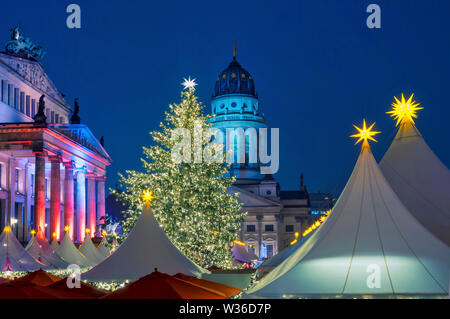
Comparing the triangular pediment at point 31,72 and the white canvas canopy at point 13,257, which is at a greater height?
the triangular pediment at point 31,72

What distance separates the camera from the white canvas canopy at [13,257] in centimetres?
3456

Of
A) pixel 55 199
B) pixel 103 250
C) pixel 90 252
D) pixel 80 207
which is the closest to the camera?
pixel 90 252

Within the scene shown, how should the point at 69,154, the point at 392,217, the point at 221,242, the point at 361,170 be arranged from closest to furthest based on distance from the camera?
the point at 392,217, the point at 361,170, the point at 221,242, the point at 69,154

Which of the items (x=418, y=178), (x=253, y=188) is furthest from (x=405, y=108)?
(x=253, y=188)

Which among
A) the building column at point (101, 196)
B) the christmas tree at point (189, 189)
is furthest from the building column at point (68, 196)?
the christmas tree at point (189, 189)

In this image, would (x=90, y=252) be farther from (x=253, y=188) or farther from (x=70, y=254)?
(x=253, y=188)

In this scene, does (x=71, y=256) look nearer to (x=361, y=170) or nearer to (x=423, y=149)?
(x=423, y=149)

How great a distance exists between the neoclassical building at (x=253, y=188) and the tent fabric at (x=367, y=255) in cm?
9035

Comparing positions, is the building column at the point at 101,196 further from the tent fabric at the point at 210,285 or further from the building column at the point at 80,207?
the tent fabric at the point at 210,285

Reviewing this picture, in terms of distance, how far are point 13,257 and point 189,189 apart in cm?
1104

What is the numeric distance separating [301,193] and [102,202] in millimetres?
60929

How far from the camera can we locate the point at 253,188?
394 feet

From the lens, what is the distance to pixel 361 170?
664 inches
